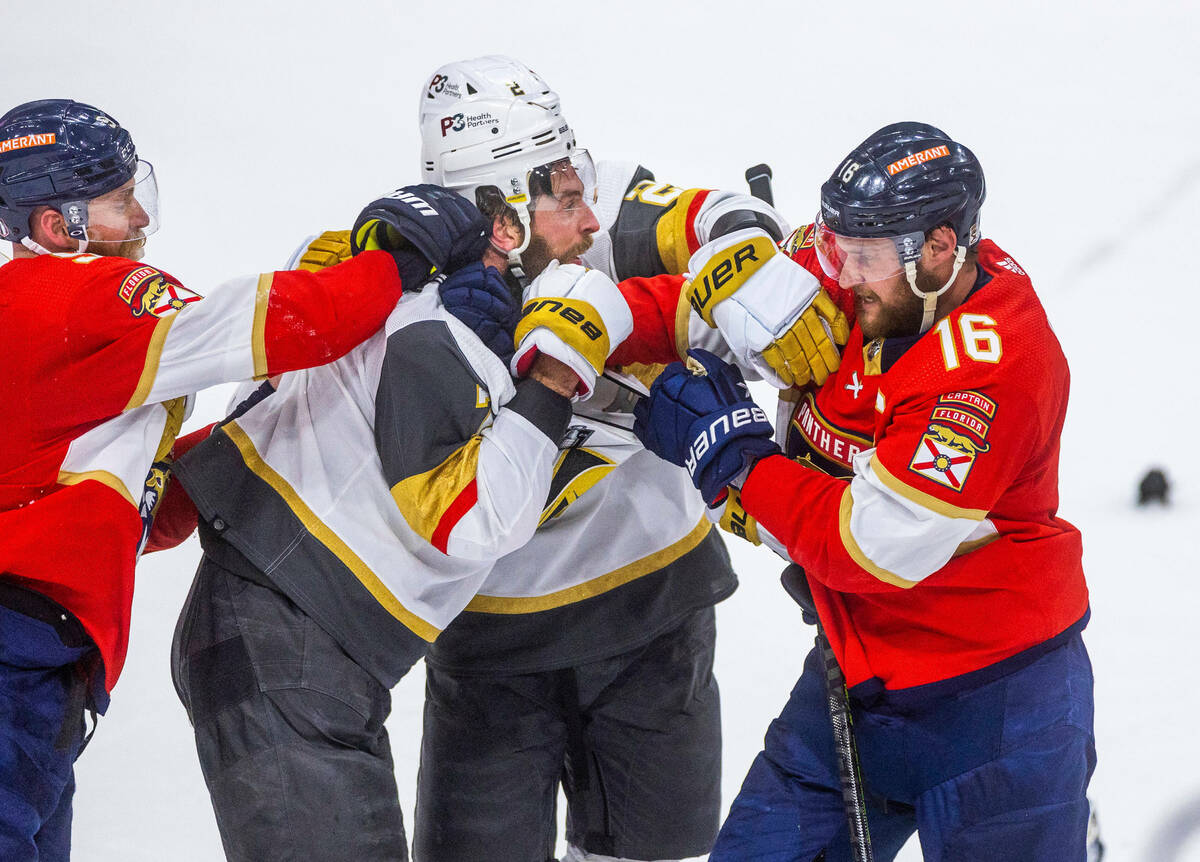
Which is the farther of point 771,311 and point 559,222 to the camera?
point 559,222

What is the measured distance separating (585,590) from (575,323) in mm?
611

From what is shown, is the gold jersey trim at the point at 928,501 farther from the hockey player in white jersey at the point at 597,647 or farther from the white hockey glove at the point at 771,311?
the hockey player in white jersey at the point at 597,647

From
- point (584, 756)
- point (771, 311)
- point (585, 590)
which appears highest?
point (771, 311)

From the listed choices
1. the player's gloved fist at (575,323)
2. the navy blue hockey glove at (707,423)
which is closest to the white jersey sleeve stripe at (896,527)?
the navy blue hockey glove at (707,423)

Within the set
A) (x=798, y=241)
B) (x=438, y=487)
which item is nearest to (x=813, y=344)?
(x=798, y=241)

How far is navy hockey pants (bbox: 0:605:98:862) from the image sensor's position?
88.7 inches

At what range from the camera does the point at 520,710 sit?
2787 mm

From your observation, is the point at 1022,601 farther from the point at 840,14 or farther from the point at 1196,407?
the point at 840,14

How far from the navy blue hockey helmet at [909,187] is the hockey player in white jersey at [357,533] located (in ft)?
1.55

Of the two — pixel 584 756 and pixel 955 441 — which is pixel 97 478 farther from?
pixel 955 441

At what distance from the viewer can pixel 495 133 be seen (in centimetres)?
253

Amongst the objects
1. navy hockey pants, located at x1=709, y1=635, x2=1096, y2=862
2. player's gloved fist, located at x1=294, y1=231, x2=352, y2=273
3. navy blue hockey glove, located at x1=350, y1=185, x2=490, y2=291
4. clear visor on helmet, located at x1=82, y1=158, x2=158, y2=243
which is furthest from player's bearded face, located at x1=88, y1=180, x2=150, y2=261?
navy hockey pants, located at x1=709, y1=635, x2=1096, y2=862

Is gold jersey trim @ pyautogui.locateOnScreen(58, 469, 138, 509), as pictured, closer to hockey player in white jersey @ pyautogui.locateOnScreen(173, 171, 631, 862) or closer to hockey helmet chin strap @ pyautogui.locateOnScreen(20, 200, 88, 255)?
hockey player in white jersey @ pyautogui.locateOnScreen(173, 171, 631, 862)

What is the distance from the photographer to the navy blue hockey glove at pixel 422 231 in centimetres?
241
